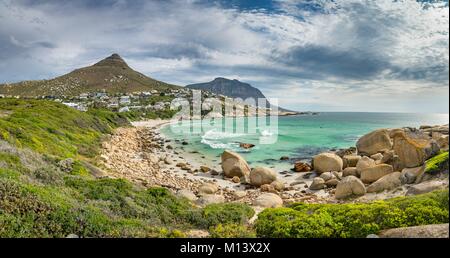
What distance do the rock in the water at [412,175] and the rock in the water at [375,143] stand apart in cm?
1248

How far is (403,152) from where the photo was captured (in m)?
19.6

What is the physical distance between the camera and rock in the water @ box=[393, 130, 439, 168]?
58.5 feet

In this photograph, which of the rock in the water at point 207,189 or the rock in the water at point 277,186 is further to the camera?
the rock in the water at point 277,186

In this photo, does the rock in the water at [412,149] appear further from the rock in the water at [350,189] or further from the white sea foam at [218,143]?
the white sea foam at [218,143]

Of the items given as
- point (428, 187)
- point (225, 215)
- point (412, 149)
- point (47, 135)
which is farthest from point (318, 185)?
point (47, 135)

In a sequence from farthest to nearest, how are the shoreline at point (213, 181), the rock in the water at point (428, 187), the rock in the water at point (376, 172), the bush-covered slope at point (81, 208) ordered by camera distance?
the rock in the water at point (376, 172) → the shoreline at point (213, 181) → the rock in the water at point (428, 187) → the bush-covered slope at point (81, 208)

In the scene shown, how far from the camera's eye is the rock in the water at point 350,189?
17.4 m

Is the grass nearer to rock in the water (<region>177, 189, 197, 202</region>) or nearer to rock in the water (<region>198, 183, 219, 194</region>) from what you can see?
rock in the water (<region>177, 189, 197, 202</region>)

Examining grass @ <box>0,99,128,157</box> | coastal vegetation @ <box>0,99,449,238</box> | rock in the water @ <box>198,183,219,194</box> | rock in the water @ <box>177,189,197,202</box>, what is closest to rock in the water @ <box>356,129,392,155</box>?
coastal vegetation @ <box>0,99,449,238</box>

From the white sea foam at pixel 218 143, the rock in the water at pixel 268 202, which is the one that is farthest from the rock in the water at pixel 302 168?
the white sea foam at pixel 218 143

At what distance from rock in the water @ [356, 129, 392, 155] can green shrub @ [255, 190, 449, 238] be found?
73.2 ft
